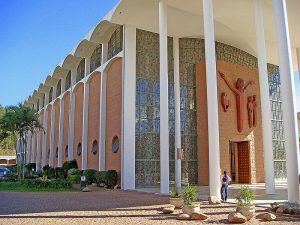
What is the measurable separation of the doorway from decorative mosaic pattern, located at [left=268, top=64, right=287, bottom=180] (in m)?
2.98

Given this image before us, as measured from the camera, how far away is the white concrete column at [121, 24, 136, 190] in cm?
2080

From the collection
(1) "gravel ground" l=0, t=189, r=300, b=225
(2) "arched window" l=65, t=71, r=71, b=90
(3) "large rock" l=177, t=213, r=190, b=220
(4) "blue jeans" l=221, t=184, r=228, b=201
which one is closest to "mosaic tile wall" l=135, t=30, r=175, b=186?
(4) "blue jeans" l=221, t=184, r=228, b=201

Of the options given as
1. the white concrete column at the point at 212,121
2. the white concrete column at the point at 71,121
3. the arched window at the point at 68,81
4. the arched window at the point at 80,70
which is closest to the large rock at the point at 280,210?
the white concrete column at the point at 212,121

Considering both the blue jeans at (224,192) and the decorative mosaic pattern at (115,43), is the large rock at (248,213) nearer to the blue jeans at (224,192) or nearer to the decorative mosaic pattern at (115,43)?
the blue jeans at (224,192)

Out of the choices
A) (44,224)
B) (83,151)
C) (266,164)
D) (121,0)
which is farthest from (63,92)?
(44,224)

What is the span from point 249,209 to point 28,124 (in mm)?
23182

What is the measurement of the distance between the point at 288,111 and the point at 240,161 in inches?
563

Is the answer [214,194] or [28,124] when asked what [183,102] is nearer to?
[214,194]

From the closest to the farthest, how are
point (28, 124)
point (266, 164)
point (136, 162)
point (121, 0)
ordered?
1. point (266, 164)
2. point (121, 0)
3. point (136, 162)
4. point (28, 124)

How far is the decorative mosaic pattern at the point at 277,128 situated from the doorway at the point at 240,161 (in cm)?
298

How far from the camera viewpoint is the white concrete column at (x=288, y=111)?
11836 millimetres

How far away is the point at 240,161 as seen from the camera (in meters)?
25.8

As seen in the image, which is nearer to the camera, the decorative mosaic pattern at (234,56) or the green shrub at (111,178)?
the green shrub at (111,178)

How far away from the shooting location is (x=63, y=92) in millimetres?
34250
